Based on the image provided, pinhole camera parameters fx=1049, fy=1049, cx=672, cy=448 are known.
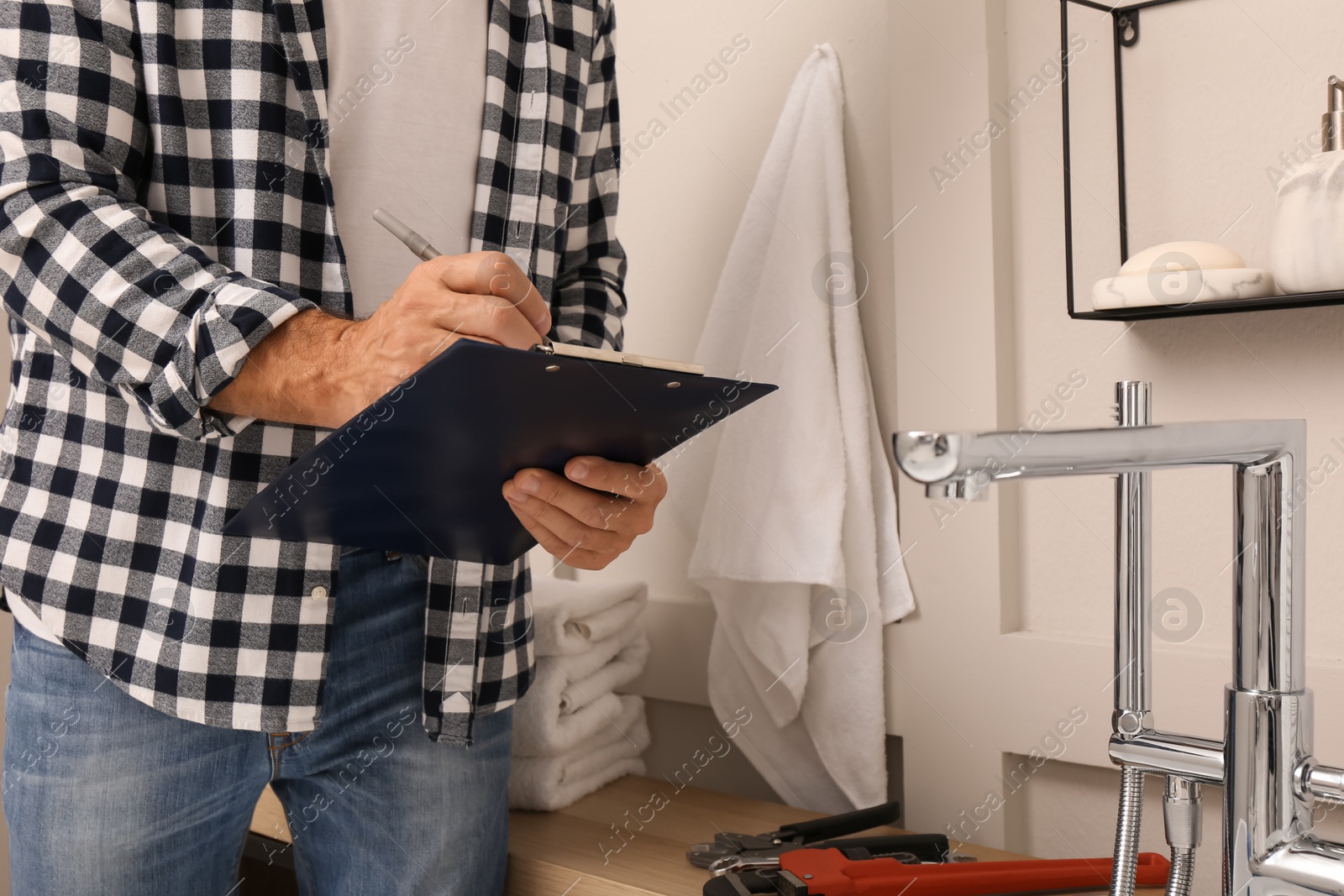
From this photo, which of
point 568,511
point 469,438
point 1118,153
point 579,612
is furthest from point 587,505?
point 1118,153

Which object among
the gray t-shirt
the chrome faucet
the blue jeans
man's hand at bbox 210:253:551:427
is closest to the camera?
the chrome faucet

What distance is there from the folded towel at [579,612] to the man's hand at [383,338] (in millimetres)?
430

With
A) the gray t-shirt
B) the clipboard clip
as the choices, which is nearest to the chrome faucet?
the clipboard clip

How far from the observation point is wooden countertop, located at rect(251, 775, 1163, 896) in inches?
33.8

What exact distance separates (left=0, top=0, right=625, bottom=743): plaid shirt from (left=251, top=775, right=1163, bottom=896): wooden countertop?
0.91ft

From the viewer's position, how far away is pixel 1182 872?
1.90 ft

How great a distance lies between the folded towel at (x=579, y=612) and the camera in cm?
104

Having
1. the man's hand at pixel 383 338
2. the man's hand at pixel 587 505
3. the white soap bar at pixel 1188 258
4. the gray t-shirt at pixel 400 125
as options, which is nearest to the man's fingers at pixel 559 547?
the man's hand at pixel 587 505

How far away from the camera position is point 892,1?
995 mm

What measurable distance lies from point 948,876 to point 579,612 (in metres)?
0.45

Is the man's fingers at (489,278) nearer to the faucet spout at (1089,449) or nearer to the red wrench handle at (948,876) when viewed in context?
the faucet spout at (1089,449)

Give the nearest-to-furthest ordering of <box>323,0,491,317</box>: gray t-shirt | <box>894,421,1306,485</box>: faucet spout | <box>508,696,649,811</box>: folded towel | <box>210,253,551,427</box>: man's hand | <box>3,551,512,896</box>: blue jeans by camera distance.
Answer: <box>894,421,1306,485</box>: faucet spout < <box>210,253,551,427</box>: man's hand < <box>3,551,512,896</box>: blue jeans < <box>323,0,491,317</box>: gray t-shirt < <box>508,696,649,811</box>: folded towel

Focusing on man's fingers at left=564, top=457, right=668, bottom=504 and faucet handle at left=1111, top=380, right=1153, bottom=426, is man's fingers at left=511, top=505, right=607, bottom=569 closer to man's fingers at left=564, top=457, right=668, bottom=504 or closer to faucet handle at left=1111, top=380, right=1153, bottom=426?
man's fingers at left=564, top=457, right=668, bottom=504

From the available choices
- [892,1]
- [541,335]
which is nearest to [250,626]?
[541,335]
